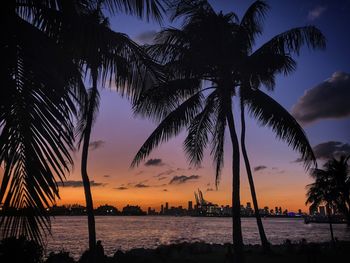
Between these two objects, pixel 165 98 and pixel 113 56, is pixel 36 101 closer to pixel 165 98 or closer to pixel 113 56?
pixel 113 56

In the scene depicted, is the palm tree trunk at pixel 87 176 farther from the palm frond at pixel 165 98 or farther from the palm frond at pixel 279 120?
the palm frond at pixel 279 120

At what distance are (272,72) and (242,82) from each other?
120 centimetres

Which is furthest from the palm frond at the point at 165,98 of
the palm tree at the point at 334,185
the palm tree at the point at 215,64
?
the palm tree at the point at 334,185

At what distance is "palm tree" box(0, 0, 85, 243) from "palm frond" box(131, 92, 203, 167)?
8623 mm

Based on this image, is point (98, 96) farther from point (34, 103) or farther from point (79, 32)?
point (34, 103)

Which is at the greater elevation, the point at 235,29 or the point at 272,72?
the point at 235,29

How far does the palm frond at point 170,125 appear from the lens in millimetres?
12625

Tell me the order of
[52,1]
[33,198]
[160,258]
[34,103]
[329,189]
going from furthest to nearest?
[329,189], [160,258], [52,1], [34,103], [33,198]

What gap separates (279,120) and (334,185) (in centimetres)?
2853

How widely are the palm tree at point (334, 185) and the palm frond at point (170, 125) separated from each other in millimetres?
25961

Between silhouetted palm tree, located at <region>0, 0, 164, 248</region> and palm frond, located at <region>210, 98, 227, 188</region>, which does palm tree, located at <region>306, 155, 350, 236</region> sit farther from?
silhouetted palm tree, located at <region>0, 0, 164, 248</region>

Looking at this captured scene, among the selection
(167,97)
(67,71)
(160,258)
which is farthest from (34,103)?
(160,258)

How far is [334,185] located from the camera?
118ft

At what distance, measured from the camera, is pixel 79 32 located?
452 centimetres
